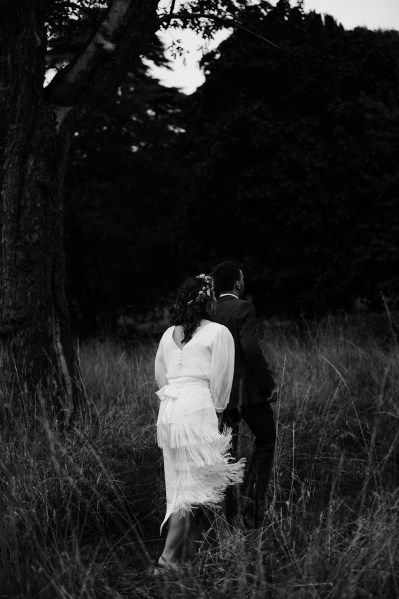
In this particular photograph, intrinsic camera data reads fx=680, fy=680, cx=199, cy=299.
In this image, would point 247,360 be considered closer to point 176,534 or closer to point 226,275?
point 226,275

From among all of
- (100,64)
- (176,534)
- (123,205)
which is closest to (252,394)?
Result: (176,534)

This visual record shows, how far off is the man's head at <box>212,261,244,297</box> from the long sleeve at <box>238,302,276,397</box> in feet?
0.82

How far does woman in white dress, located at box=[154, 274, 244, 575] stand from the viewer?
3885 millimetres

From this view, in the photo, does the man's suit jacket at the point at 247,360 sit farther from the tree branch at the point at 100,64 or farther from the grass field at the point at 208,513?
the tree branch at the point at 100,64

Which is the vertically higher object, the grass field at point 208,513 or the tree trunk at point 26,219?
the tree trunk at point 26,219

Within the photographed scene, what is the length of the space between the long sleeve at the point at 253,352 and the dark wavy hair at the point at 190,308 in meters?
0.63

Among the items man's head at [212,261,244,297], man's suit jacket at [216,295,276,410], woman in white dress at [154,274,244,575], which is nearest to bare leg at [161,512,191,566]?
woman in white dress at [154,274,244,575]

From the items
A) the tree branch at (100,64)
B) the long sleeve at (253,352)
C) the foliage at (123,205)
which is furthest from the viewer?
the foliage at (123,205)

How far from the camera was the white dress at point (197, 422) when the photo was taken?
3891mm

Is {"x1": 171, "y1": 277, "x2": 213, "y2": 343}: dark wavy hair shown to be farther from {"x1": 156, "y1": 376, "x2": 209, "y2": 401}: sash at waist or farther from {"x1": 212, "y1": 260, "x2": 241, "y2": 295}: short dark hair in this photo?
{"x1": 212, "y1": 260, "x2": 241, "y2": 295}: short dark hair

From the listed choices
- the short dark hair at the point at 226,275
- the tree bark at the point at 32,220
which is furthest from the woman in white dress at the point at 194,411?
the tree bark at the point at 32,220

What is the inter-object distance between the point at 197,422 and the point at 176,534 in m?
0.64

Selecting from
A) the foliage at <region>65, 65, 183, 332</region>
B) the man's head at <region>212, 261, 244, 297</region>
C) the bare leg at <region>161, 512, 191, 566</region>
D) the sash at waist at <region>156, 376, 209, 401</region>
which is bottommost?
the bare leg at <region>161, 512, 191, 566</region>

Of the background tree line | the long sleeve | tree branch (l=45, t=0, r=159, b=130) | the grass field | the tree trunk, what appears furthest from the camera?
the background tree line
